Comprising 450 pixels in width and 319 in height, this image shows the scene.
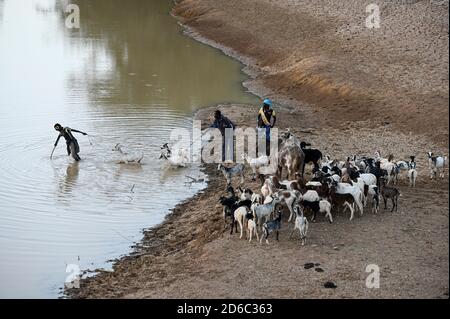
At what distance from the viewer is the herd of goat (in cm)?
1459

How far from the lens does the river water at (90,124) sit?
52.9 ft

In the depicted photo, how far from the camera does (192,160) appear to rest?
2159 cm

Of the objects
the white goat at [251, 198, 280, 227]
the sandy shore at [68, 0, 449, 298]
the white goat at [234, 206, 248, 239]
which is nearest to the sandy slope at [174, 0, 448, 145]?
the sandy shore at [68, 0, 449, 298]

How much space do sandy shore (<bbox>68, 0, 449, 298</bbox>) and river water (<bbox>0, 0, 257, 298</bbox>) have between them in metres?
0.91

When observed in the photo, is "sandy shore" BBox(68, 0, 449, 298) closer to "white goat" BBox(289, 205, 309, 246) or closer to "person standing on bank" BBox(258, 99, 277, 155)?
"white goat" BBox(289, 205, 309, 246)

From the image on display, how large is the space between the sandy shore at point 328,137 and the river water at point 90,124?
2.98ft

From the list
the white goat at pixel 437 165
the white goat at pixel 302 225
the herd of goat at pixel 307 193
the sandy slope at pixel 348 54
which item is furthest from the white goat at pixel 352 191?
the sandy slope at pixel 348 54

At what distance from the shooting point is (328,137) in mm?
22750

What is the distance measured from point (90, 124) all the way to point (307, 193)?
11.6 m

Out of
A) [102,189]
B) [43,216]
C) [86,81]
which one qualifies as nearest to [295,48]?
[86,81]

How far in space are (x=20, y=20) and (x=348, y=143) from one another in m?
29.6

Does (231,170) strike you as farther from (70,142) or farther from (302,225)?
(70,142)

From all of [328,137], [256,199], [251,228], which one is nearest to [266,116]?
[328,137]
